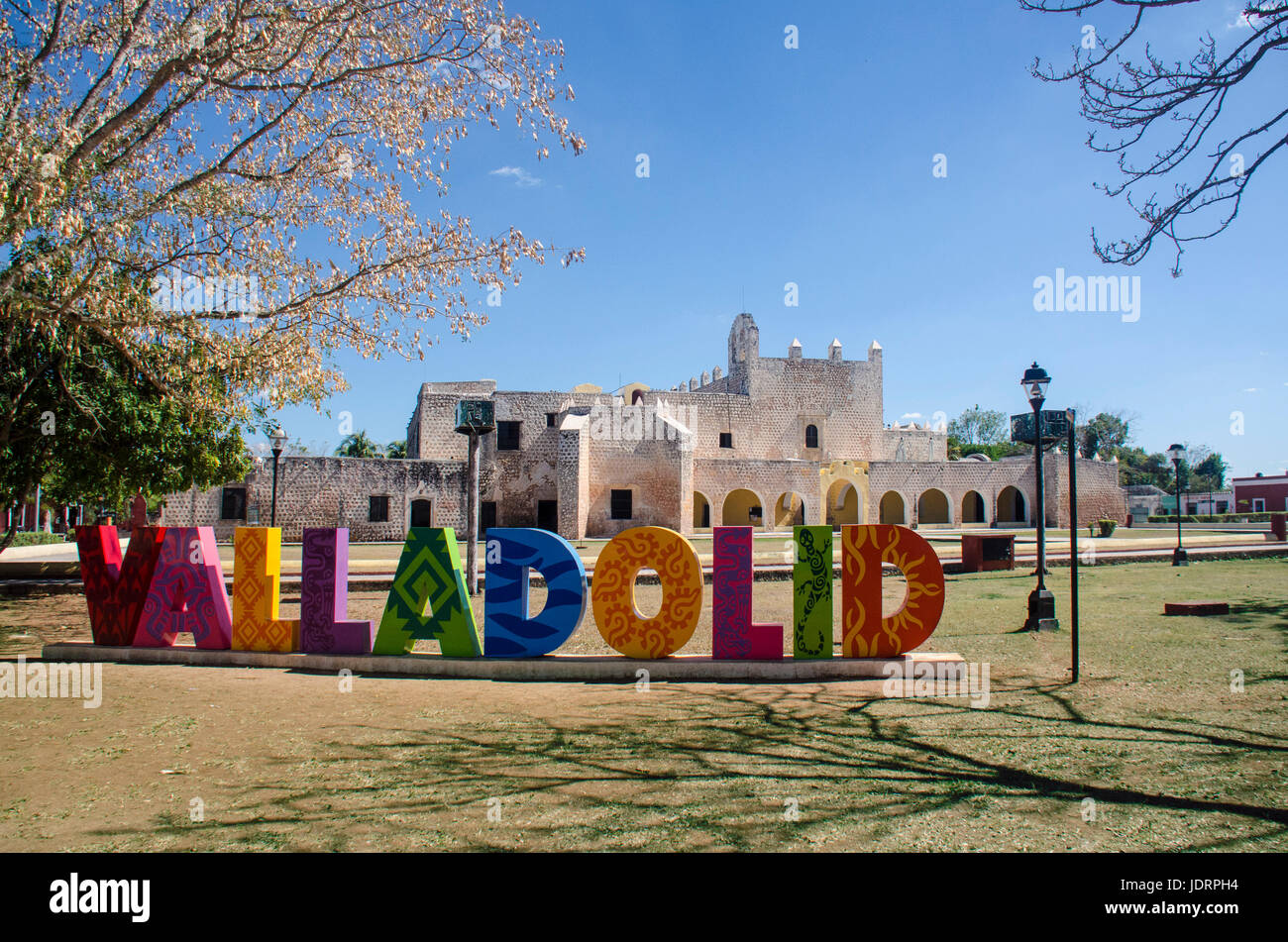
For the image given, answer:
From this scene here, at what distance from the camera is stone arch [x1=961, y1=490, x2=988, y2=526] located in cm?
4075

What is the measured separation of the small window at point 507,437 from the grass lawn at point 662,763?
26482mm

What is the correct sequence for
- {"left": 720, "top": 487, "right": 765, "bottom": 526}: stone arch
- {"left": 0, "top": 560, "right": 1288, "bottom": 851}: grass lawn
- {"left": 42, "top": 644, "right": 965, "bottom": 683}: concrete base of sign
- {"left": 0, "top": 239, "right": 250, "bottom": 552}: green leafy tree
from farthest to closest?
{"left": 720, "top": 487, "right": 765, "bottom": 526}: stone arch → {"left": 0, "top": 239, "right": 250, "bottom": 552}: green leafy tree → {"left": 42, "top": 644, "right": 965, "bottom": 683}: concrete base of sign → {"left": 0, "top": 560, "right": 1288, "bottom": 851}: grass lawn

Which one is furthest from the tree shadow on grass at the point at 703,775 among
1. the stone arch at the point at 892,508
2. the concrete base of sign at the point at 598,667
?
the stone arch at the point at 892,508

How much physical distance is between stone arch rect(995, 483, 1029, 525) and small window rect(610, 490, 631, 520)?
21367 millimetres

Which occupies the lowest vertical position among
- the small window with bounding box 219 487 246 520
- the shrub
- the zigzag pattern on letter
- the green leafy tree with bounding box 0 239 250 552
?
the shrub

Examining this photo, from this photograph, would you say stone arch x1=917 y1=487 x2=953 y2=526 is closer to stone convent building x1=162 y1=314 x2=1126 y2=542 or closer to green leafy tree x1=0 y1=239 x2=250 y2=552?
stone convent building x1=162 y1=314 x2=1126 y2=542

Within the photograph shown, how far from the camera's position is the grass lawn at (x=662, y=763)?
3186 mm

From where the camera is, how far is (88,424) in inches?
426

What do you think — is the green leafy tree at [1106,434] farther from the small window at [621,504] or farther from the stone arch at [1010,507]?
the small window at [621,504]

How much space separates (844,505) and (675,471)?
432 inches

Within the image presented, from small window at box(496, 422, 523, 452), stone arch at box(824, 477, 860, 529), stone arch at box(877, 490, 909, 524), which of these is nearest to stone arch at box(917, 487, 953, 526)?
stone arch at box(877, 490, 909, 524)

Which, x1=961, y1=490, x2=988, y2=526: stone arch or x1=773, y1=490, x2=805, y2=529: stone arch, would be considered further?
x1=961, y1=490, x2=988, y2=526: stone arch

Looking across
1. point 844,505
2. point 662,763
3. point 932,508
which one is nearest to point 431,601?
point 662,763

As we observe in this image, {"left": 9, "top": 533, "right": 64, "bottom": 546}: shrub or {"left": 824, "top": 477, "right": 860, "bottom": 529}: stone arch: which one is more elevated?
{"left": 824, "top": 477, "right": 860, "bottom": 529}: stone arch
